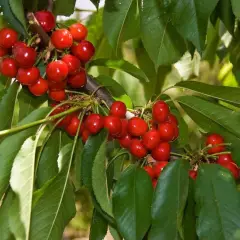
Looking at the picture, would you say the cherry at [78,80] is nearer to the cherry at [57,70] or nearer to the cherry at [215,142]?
the cherry at [57,70]

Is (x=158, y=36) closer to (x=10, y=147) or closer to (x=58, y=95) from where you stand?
(x=58, y=95)

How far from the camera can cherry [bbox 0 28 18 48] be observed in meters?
0.74

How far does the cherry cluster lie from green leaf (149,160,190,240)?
0.20 meters

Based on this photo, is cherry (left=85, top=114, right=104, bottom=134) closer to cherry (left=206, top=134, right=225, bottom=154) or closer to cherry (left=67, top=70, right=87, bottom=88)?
cherry (left=67, top=70, right=87, bottom=88)

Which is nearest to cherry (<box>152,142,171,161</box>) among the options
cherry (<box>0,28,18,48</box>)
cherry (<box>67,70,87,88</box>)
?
cherry (<box>67,70,87,88</box>)

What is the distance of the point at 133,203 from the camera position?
0.70 metres

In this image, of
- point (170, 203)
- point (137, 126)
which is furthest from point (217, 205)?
point (137, 126)

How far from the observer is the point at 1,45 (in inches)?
29.5

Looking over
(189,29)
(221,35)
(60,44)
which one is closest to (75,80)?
(60,44)

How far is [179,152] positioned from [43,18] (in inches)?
11.4

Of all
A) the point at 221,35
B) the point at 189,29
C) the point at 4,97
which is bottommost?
the point at 221,35

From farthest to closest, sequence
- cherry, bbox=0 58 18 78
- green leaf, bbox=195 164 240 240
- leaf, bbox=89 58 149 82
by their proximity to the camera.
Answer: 1. leaf, bbox=89 58 149 82
2. cherry, bbox=0 58 18 78
3. green leaf, bbox=195 164 240 240

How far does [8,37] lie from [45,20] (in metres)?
0.06

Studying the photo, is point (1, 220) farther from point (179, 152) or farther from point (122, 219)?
point (179, 152)
